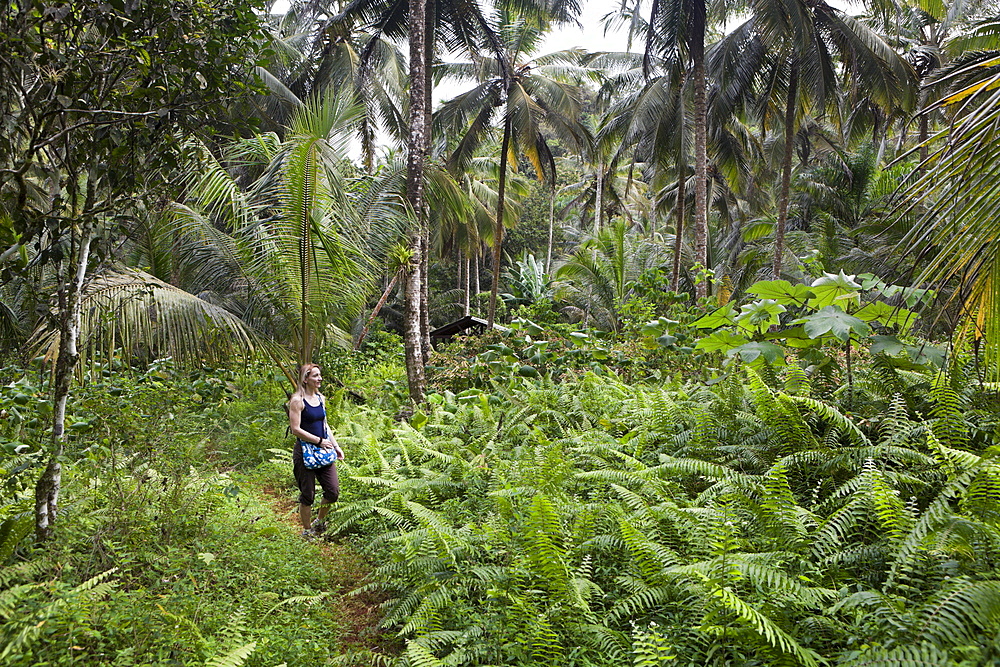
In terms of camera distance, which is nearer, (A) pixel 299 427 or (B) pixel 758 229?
(A) pixel 299 427

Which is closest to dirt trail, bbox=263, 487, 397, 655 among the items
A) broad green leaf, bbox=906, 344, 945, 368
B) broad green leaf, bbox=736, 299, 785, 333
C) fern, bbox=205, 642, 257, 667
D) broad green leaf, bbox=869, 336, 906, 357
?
fern, bbox=205, 642, 257, 667

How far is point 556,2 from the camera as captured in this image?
54.6 feet

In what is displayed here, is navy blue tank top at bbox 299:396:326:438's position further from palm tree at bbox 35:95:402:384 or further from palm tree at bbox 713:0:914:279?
palm tree at bbox 713:0:914:279

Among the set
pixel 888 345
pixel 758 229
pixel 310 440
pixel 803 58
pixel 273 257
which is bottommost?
pixel 310 440

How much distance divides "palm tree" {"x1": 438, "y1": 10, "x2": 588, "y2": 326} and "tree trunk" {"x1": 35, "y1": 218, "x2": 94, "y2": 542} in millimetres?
14615

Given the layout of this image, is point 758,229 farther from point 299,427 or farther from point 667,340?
point 299,427

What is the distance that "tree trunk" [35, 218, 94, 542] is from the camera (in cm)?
414

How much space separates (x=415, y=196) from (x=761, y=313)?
20.6 ft

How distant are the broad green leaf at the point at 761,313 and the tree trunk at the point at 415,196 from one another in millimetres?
5837

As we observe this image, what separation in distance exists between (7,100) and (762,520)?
15.3ft

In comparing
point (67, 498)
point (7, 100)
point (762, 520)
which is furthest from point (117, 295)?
point (762, 520)

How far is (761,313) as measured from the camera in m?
5.34

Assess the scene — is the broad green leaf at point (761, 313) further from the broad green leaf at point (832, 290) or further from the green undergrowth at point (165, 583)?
the green undergrowth at point (165, 583)

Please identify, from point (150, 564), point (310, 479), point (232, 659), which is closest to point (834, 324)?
point (232, 659)
